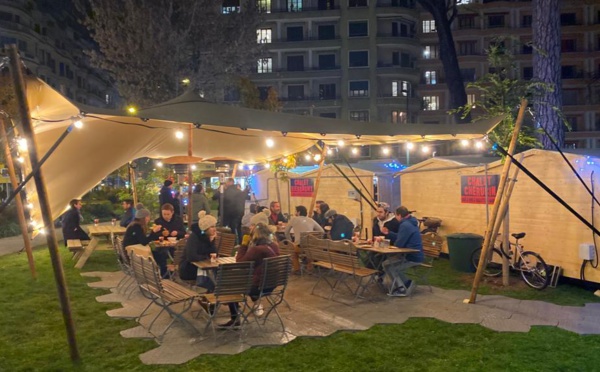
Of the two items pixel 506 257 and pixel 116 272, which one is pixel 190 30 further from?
pixel 506 257

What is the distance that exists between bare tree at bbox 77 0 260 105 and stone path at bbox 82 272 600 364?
17.1 m

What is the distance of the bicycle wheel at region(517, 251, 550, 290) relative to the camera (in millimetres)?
8531

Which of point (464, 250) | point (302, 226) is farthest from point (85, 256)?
point (464, 250)

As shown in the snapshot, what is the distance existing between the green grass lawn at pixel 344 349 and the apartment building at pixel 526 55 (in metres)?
50.5

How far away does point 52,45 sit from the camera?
60.8m

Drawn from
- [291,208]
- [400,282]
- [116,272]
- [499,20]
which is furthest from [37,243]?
[499,20]

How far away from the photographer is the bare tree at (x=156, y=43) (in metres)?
23.3

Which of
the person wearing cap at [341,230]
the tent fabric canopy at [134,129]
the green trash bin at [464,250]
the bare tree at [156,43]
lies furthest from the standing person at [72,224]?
the bare tree at [156,43]

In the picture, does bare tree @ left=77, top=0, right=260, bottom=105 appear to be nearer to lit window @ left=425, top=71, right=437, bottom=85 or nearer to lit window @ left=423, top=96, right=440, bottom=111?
lit window @ left=423, top=96, right=440, bottom=111

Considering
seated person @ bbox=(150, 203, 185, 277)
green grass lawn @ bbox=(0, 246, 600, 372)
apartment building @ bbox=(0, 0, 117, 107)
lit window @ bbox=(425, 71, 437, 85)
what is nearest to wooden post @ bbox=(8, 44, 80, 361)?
green grass lawn @ bbox=(0, 246, 600, 372)

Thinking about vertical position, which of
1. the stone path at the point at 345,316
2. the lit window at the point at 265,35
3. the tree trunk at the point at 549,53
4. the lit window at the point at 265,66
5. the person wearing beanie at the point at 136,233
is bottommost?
the stone path at the point at 345,316

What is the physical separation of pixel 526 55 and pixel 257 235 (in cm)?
5718

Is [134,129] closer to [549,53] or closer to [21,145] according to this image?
[21,145]

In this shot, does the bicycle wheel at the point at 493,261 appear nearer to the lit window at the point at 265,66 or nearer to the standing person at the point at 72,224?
the standing person at the point at 72,224
